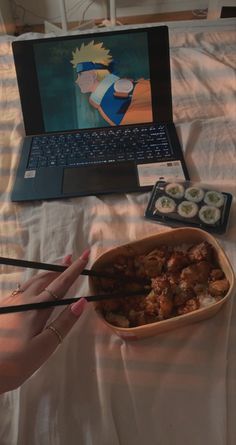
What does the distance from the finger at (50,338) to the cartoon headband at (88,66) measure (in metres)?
0.53

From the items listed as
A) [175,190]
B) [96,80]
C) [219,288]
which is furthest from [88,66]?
[219,288]

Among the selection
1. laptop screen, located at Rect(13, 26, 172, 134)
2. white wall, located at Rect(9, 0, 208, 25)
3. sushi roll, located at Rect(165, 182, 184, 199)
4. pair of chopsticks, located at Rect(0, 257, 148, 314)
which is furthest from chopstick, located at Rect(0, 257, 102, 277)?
white wall, located at Rect(9, 0, 208, 25)

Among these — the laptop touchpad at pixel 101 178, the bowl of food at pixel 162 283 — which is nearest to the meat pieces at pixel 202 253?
the bowl of food at pixel 162 283

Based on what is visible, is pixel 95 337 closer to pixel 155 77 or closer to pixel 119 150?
pixel 119 150

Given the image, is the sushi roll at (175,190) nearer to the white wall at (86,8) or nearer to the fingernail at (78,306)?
the fingernail at (78,306)

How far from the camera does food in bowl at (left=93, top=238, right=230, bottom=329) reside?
53 cm

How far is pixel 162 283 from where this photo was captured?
0.55 m

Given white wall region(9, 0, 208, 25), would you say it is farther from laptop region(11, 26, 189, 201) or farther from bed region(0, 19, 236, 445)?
bed region(0, 19, 236, 445)

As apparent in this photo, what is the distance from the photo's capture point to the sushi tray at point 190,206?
656 millimetres

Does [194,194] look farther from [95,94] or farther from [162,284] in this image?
[95,94]

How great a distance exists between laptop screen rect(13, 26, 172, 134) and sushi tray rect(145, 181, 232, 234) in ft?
0.75

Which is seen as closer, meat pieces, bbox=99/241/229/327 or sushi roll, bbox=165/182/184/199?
meat pieces, bbox=99/241/229/327

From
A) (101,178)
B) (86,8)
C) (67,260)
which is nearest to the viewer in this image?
(67,260)

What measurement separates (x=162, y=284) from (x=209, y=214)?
173 millimetres
